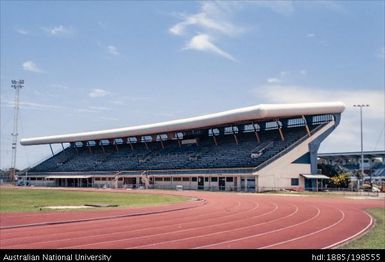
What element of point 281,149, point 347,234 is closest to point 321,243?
point 347,234

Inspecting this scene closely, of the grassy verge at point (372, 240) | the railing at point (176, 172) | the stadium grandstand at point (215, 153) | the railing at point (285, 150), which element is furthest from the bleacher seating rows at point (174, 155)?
the grassy verge at point (372, 240)

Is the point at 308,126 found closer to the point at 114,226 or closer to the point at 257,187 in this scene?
the point at 257,187

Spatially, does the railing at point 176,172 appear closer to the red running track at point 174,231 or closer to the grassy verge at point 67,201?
the grassy verge at point 67,201

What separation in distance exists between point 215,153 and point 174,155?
11.1 m

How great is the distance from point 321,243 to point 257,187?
5042cm

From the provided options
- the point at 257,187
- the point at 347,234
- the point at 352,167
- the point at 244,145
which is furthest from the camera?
the point at 352,167

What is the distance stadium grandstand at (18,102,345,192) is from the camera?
2731 inches

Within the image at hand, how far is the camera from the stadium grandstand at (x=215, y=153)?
228ft

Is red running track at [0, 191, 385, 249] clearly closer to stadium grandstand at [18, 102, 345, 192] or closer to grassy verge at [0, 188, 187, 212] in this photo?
grassy verge at [0, 188, 187, 212]

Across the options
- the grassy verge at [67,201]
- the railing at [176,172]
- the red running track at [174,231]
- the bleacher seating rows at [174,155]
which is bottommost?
the grassy verge at [67,201]

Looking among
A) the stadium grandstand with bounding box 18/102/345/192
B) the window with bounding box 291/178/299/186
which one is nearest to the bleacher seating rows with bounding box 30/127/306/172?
the stadium grandstand with bounding box 18/102/345/192

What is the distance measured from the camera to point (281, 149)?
70500mm

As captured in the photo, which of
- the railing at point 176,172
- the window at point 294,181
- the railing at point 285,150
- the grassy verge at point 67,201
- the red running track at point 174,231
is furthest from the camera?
the railing at point 176,172

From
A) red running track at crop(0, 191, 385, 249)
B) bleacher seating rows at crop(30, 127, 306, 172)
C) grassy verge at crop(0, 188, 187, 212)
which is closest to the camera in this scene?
red running track at crop(0, 191, 385, 249)
